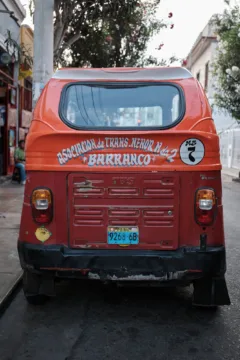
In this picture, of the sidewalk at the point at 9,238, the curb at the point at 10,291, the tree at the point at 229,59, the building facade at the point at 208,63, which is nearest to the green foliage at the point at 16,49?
the sidewalk at the point at 9,238

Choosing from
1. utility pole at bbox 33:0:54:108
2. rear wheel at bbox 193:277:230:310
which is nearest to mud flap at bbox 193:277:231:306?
rear wheel at bbox 193:277:230:310

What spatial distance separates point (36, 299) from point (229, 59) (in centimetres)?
1616

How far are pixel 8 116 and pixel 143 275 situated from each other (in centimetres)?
1215

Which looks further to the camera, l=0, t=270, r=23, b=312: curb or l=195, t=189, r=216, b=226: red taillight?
l=0, t=270, r=23, b=312: curb

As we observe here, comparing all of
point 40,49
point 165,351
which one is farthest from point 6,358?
point 40,49

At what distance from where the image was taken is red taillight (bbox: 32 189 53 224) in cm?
378

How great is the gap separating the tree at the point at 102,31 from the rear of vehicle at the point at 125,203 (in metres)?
8.82

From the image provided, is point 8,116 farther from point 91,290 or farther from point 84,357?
point 84,357

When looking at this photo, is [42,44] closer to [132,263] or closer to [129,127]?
[129,127]

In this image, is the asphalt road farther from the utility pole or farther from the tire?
the utility pole

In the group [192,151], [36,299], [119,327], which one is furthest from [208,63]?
[119,327]

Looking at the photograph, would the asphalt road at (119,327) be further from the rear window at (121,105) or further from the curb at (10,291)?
the rear window at (121,105)

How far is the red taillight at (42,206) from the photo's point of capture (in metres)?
3.78

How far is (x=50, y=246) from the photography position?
3797 mm
